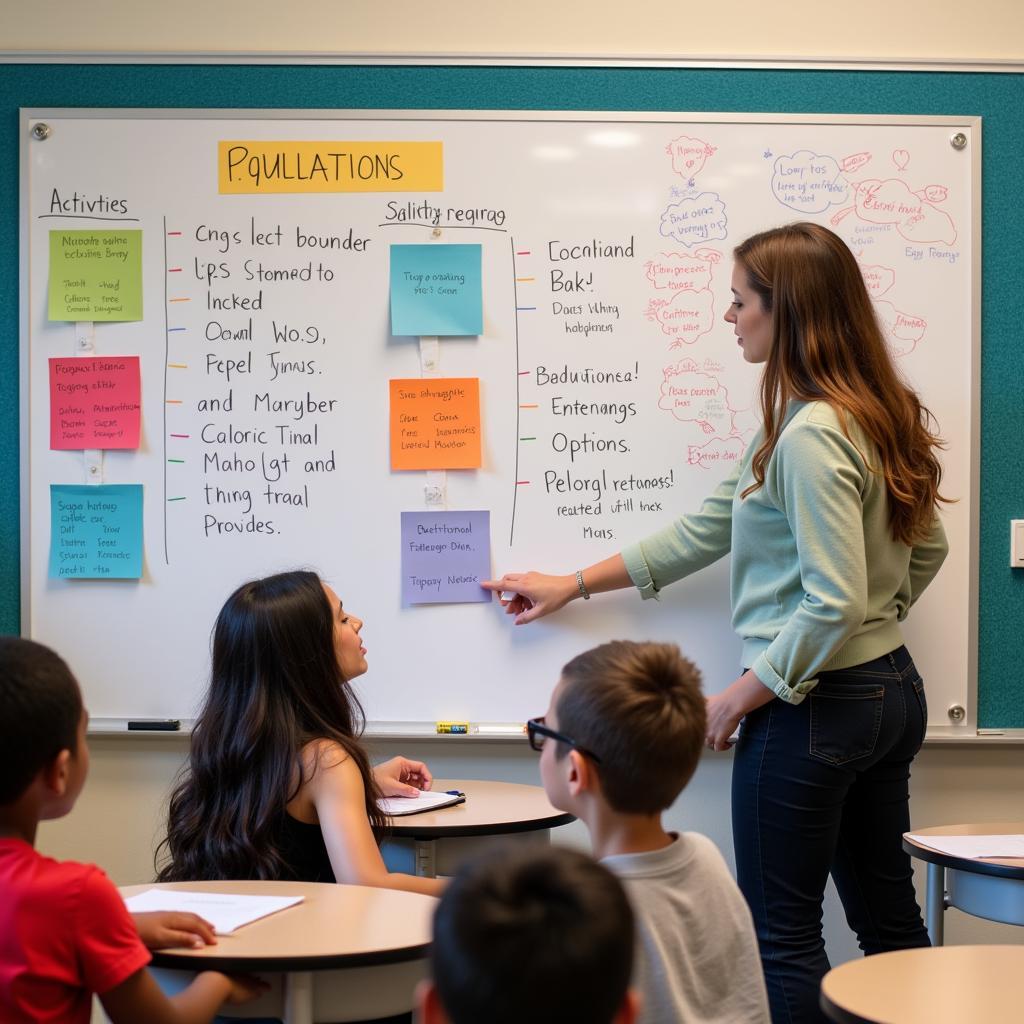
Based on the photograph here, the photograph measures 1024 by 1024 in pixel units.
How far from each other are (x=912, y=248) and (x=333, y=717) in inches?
76.2

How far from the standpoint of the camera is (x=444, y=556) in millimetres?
2941

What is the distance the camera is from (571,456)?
295 cm

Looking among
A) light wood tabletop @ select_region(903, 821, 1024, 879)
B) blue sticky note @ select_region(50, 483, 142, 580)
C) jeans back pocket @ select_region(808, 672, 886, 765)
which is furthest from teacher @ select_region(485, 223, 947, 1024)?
blue sticky note @ select_region(50, 483, 142, 580)

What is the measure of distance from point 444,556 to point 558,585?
0.31 metres

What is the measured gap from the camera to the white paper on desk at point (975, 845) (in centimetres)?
201

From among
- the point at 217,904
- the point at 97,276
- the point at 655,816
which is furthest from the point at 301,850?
the point at 97,276

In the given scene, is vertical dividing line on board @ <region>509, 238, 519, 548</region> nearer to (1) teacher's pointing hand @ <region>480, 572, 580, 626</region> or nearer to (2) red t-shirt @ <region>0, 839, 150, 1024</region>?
(1) teacher's pointing hand @ <region>480, 572, 580, 626</region>

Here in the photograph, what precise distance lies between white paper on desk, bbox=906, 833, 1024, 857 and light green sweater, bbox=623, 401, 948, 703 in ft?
1.14

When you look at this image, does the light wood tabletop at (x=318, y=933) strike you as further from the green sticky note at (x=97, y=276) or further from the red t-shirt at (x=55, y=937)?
the green sticky note at (x=97, y=276)

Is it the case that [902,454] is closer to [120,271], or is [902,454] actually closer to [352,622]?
[352,622]

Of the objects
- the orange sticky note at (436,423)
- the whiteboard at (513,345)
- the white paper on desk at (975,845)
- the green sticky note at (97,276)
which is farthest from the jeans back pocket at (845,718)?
the green sticky note at (97,276)

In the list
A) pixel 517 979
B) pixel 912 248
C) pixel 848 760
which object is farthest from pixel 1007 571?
pixel 517 979

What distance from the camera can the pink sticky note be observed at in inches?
116

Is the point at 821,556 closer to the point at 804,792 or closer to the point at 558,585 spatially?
the point at 804,792
